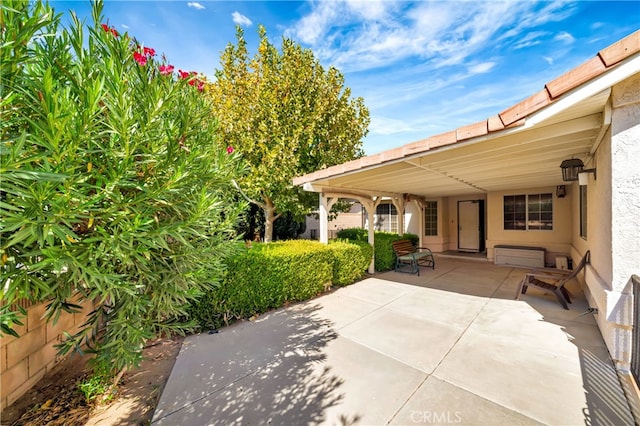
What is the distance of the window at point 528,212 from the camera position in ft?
29.0

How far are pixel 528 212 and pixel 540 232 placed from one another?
2.60 feet

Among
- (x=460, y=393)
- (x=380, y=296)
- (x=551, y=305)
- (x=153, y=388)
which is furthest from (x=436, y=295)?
(x=153, y=388)

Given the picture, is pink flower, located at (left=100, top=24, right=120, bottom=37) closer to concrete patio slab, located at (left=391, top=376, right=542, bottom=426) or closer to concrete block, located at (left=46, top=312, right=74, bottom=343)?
concrete block, located at (left=46, top=312, right=74, bottom=343)

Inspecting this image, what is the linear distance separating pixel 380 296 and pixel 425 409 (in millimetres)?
3436

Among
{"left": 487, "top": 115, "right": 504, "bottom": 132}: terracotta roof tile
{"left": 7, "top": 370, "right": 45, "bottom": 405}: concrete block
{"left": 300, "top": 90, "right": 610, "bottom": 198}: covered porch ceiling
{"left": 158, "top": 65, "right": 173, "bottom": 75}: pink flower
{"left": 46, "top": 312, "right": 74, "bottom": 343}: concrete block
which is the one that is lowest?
{"left": 7, "top": 370, "right": 45, "bottom": 405}: concrete block

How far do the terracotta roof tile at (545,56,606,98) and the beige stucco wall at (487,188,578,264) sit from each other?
674 cm

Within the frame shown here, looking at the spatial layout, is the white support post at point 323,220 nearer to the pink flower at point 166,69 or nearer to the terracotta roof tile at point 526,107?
the terracotta roof tile at point 526,107

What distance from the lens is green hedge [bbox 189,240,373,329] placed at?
439 cm

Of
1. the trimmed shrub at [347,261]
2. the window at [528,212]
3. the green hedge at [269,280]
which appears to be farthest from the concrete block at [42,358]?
the window at [528,212]

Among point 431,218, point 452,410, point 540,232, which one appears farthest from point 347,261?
point 540,232

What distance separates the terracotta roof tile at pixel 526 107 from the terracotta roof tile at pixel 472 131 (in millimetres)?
217

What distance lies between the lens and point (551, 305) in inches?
198

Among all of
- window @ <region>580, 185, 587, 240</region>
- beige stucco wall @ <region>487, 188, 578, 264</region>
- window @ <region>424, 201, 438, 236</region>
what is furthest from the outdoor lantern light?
window @ <region>424, 201, 438, 236</region>

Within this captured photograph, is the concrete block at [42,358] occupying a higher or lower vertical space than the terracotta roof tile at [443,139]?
lower
